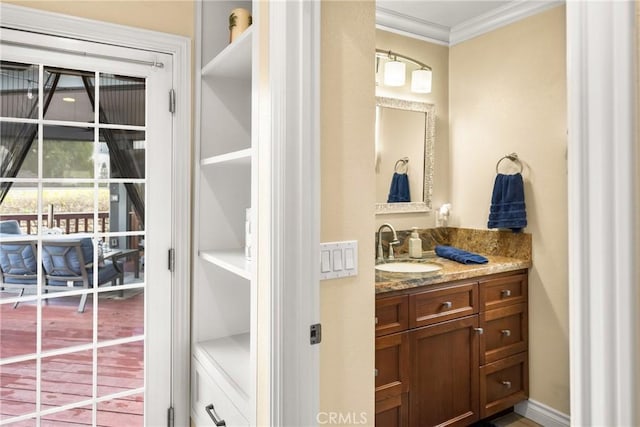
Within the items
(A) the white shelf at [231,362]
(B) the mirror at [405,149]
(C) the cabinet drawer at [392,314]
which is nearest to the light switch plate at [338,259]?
(A) the white shelf at [231,362]

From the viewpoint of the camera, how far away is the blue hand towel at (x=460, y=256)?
8.51ft

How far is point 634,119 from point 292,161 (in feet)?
2.61

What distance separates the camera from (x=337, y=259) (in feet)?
4.14

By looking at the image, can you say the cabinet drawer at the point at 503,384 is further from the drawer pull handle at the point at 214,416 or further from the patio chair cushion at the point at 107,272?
the patio chair cushion at the point at 107,272

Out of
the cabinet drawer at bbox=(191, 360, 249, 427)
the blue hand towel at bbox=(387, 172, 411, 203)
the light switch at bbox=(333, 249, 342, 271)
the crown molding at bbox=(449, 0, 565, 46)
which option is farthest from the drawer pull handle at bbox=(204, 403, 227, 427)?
the crown molding at bbox=(449, 0, 565, 46)

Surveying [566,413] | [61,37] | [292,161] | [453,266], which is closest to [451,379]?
[453,266]

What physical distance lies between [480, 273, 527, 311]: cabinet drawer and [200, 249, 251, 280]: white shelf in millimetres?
1499

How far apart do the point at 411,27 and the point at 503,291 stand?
74.8 inches

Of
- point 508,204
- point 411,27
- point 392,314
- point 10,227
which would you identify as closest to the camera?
point 10,227

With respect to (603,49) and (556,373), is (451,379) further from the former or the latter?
(603,49)

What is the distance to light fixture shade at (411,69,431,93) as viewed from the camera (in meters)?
2.99

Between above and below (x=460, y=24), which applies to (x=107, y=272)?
below

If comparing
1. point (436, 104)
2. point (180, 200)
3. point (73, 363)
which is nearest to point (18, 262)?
point (73, 363)

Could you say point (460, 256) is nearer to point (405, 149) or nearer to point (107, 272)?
point (405, 149)
